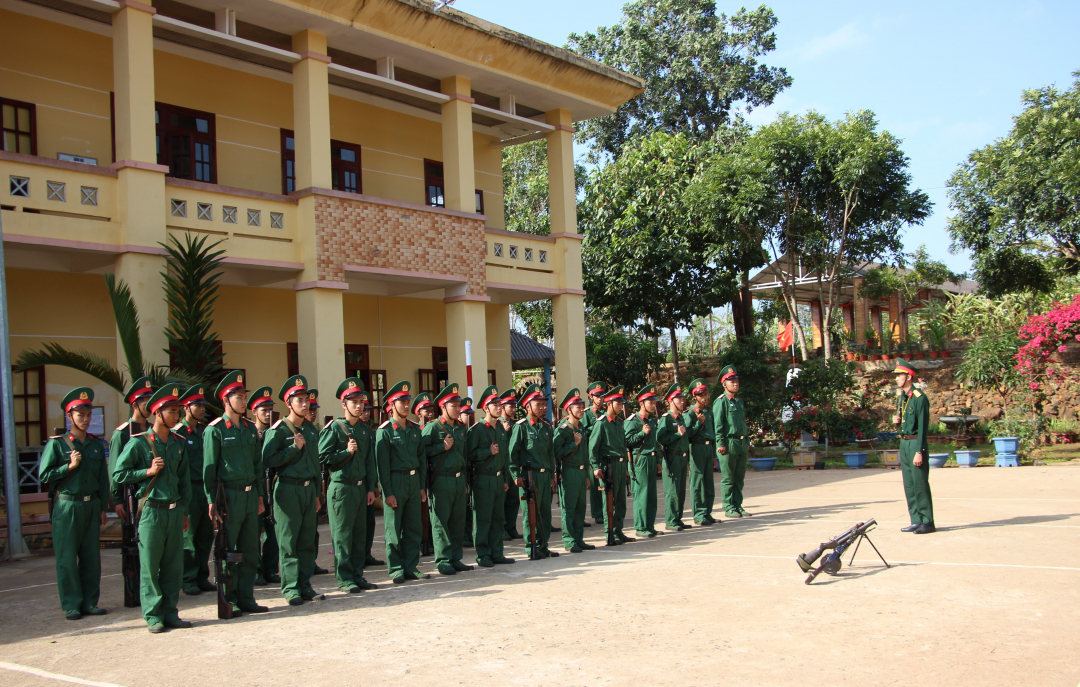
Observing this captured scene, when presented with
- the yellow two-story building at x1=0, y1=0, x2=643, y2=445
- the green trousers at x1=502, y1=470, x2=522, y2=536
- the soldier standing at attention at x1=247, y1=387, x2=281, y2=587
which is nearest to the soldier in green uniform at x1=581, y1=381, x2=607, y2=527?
the green trousers at x1=502, y1=470, x2=522, y2=536

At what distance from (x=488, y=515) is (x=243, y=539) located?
2519 millimetres

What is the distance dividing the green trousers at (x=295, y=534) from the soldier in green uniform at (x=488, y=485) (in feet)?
6.28

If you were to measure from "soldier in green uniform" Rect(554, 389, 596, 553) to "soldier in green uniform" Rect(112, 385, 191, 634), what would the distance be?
13.2 feet

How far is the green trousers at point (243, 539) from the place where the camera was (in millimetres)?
7027

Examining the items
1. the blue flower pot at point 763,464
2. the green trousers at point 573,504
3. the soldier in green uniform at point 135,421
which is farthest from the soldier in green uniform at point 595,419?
the blue flower pot at point 763,464

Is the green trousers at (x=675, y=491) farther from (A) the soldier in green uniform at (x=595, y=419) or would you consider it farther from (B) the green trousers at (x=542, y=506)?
(B) the green trousers at (x=542, y=506)

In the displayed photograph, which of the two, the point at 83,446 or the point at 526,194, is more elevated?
the point at 526,194

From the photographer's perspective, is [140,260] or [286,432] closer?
[286,432]

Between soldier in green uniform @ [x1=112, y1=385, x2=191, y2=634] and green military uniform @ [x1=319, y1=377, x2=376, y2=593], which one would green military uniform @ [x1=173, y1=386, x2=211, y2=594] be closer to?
soldier in green uniform @ [x1=112, y1=385, x2=191, y2=634]

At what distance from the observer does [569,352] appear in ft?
58.2

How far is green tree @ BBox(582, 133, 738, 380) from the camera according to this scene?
21125 mm

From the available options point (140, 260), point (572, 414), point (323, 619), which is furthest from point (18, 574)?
point (572, 414)

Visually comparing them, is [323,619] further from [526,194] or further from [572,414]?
[526,194]

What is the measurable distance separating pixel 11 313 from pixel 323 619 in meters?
8.72
